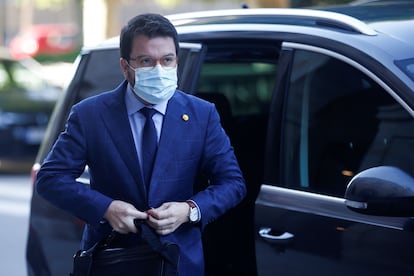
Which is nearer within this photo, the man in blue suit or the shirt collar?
the man in blue suit

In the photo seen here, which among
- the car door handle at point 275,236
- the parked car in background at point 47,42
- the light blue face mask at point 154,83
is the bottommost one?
the parked car in background at point 47,42

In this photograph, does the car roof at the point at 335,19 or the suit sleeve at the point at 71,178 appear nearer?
the suit sleeve at the point at 71,178

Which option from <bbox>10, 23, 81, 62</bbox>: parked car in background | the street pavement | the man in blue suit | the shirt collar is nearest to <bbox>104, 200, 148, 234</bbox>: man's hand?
the man in blue suit

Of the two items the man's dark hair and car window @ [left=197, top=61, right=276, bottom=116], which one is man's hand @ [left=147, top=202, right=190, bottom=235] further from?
car window @ [left=197, top=61, right=276, bottom=116]

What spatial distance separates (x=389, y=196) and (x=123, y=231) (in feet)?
2.87

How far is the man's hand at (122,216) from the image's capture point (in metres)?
3.39

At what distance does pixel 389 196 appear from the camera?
3.25 metres

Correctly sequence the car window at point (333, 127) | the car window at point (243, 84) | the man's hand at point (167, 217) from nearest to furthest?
the man's hand at point (167, 217), the car window at point (333, 127), the car window at point (243, 84)

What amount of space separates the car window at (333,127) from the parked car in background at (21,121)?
9.24 meters

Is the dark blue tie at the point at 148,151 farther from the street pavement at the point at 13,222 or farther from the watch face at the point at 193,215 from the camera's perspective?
the street pavement at the point at 13,222

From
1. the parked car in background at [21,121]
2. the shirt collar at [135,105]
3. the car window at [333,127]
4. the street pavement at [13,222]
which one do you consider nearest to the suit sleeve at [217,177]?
the shirt collar at [135,105]

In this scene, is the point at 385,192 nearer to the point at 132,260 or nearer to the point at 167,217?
the point at 167,217

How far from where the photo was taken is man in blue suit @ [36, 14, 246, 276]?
3.48 meters

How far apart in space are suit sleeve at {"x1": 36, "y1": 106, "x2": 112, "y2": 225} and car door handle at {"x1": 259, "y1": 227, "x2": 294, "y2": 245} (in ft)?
2.22
